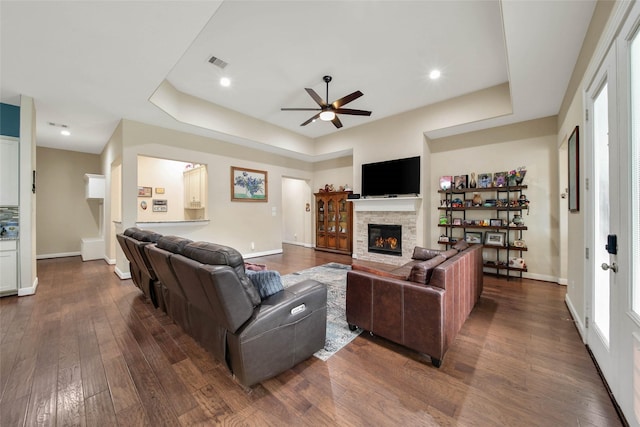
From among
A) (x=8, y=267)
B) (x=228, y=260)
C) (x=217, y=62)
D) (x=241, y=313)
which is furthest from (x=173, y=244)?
(x=8, y=267)

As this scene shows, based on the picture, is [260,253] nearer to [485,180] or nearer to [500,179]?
[485,180]

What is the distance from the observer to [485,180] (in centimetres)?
466

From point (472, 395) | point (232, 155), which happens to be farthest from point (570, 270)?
point (232, 155)

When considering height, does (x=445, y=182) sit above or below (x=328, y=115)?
below

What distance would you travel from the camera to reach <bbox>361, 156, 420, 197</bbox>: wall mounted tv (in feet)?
16.9

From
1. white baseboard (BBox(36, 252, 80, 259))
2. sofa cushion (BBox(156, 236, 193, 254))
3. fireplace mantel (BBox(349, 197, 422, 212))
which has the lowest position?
white baseboard (BBox(36, 252, 80, 259))

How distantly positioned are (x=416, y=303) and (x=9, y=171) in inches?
216

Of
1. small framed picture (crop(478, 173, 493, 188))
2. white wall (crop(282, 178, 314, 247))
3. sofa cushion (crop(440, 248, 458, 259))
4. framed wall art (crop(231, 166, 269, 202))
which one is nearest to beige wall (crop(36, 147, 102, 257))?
framed wall art (crop(231, 166, 269, 202))

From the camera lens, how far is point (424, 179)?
16.8 ft

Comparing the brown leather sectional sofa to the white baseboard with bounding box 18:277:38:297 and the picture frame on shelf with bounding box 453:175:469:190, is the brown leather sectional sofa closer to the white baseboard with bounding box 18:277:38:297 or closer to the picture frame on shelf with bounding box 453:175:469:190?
the picture frame on shelf with bounding box 453:175:469:190

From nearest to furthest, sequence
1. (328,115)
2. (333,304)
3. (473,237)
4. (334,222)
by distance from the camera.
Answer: (333,304)
(328,115)
(473,237)
(334,222)

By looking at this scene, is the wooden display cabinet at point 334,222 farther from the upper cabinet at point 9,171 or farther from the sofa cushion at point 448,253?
the upper cabinet at point 9,171

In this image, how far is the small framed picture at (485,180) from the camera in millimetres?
4617

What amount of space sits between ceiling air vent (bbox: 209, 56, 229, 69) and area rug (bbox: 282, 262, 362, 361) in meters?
3.34
